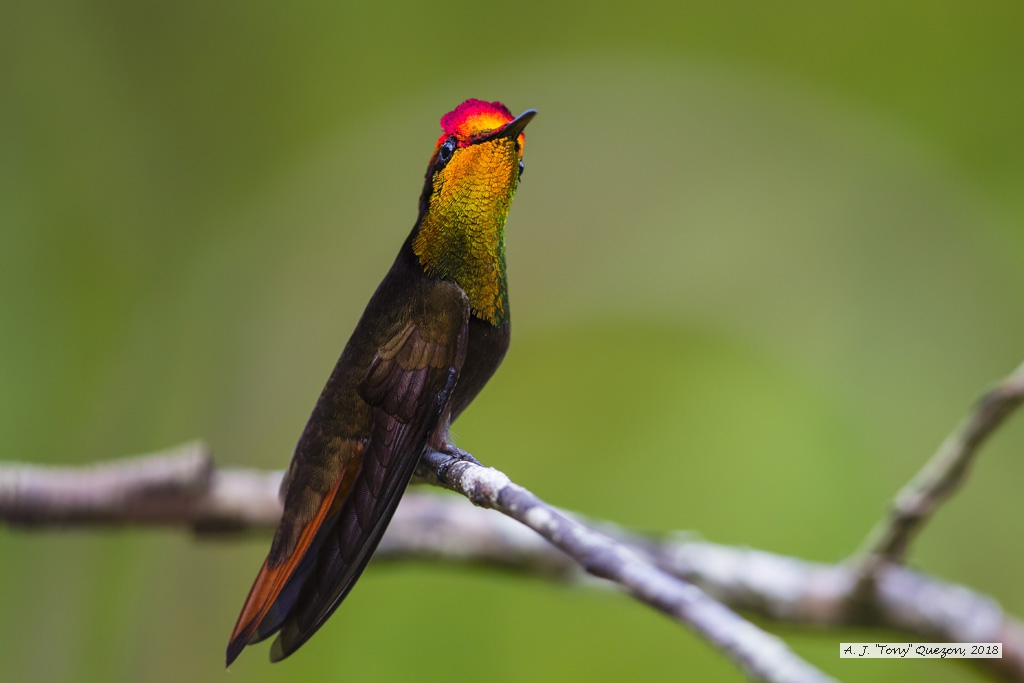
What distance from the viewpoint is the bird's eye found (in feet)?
2.97

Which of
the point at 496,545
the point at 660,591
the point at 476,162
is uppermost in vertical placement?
the point at 476,162

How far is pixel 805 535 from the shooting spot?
2717 millimetres

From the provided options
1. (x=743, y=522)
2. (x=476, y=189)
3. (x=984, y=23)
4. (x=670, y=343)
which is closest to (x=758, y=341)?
(x=670, y=343)

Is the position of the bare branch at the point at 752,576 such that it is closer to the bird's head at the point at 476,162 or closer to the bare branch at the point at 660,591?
the bird's head at the point at 476,162

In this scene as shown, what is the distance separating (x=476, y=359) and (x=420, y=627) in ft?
5.66

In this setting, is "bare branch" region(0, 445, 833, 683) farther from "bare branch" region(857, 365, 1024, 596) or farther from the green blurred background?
the green blurred background

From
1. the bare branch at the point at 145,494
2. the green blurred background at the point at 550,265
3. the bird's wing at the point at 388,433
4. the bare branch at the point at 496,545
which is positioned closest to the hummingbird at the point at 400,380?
the bird's wing at the point at 388,433

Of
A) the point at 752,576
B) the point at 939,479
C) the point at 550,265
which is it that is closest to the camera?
the point at 939,479

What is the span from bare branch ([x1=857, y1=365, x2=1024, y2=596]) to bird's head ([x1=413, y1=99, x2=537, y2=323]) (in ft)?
2.06

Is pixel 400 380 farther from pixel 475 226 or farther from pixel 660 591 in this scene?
pixel 660 591

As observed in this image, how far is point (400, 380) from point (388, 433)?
5cm

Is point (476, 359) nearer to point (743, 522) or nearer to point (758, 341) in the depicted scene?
point (743, 522)

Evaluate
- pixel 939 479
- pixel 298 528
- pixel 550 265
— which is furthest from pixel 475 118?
pixel 550 265

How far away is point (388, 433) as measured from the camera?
806 mm
